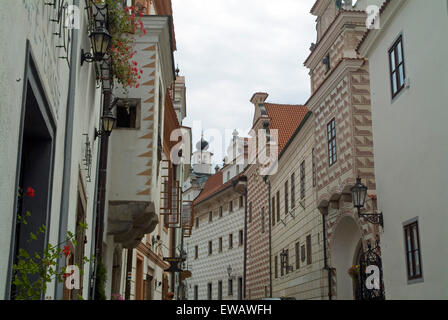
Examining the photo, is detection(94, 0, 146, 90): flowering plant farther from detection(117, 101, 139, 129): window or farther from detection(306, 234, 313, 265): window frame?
detection(306, 234, 313, 265): window frame

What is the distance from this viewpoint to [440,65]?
36.3 feet

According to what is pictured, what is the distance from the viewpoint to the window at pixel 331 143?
20.0 m

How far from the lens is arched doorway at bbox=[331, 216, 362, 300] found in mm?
19984

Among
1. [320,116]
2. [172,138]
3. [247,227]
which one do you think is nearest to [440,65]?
[320,116]

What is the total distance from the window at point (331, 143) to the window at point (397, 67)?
237 inches

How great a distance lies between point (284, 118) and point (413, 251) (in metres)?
24.1

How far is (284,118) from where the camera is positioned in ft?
119

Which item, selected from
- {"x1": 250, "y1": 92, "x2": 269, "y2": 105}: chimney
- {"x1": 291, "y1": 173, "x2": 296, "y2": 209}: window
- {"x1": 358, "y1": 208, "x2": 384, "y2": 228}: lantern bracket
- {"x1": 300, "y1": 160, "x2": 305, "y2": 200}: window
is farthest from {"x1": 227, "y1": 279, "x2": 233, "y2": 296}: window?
{"x1": 358, "y1": 208, "x2": 384, "y2": 228}: lantern bracket

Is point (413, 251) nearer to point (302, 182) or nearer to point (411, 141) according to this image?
point (411, 141)

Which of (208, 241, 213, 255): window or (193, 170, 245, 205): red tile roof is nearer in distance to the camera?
(208, 241, 213, 255): window

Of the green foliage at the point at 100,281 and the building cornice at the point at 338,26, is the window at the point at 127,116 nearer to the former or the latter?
the green foliage at the point at 100,281

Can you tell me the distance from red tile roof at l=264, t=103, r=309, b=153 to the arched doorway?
1452 centimetres

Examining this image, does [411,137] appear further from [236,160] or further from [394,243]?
[236,160]
